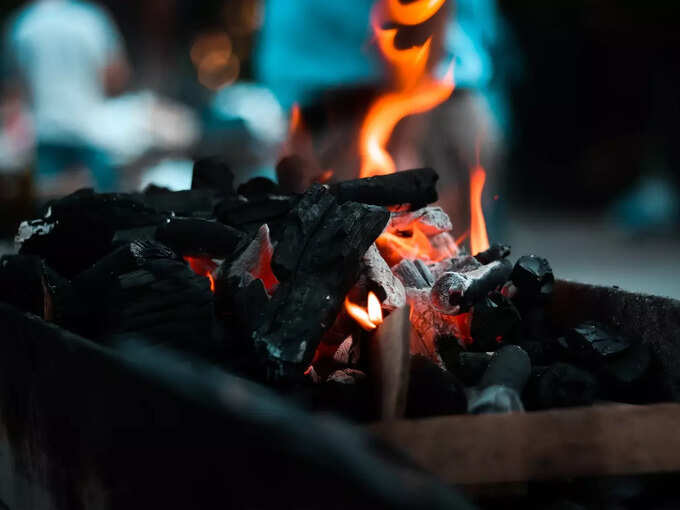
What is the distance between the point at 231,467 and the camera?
124 cm

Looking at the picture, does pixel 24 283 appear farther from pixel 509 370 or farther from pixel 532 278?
pixel 532 278

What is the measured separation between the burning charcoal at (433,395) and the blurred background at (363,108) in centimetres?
133

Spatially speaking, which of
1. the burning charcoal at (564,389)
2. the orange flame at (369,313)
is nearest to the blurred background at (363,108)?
the orange flame at (369,313)

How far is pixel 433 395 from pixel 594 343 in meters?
0.62

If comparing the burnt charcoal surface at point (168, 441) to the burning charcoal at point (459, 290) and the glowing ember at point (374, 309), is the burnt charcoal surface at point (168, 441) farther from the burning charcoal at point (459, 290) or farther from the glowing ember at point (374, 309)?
the burning charcoal at point (459, 290)

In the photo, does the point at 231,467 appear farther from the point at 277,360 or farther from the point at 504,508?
the point at 504,508

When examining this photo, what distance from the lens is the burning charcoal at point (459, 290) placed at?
6.73 ft

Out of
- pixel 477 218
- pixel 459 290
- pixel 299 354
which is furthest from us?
pixel 477 218

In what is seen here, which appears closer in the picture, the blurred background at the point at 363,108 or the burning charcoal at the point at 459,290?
the burning charcoal at the point at 459,290

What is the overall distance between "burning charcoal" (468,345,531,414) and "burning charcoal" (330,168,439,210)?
2.02 ft

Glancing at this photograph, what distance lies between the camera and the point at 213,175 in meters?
2.85

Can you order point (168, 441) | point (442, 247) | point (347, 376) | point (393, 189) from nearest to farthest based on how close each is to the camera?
point (168, 441)
point (347, 376)
point (393, 189)
point (442, 247)

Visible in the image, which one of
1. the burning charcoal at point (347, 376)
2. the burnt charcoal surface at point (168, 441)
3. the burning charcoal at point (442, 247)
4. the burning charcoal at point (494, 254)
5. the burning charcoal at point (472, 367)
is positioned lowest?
the burnt charcoal surface at point (168, 441)

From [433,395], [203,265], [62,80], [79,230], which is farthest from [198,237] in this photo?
[62,80]
